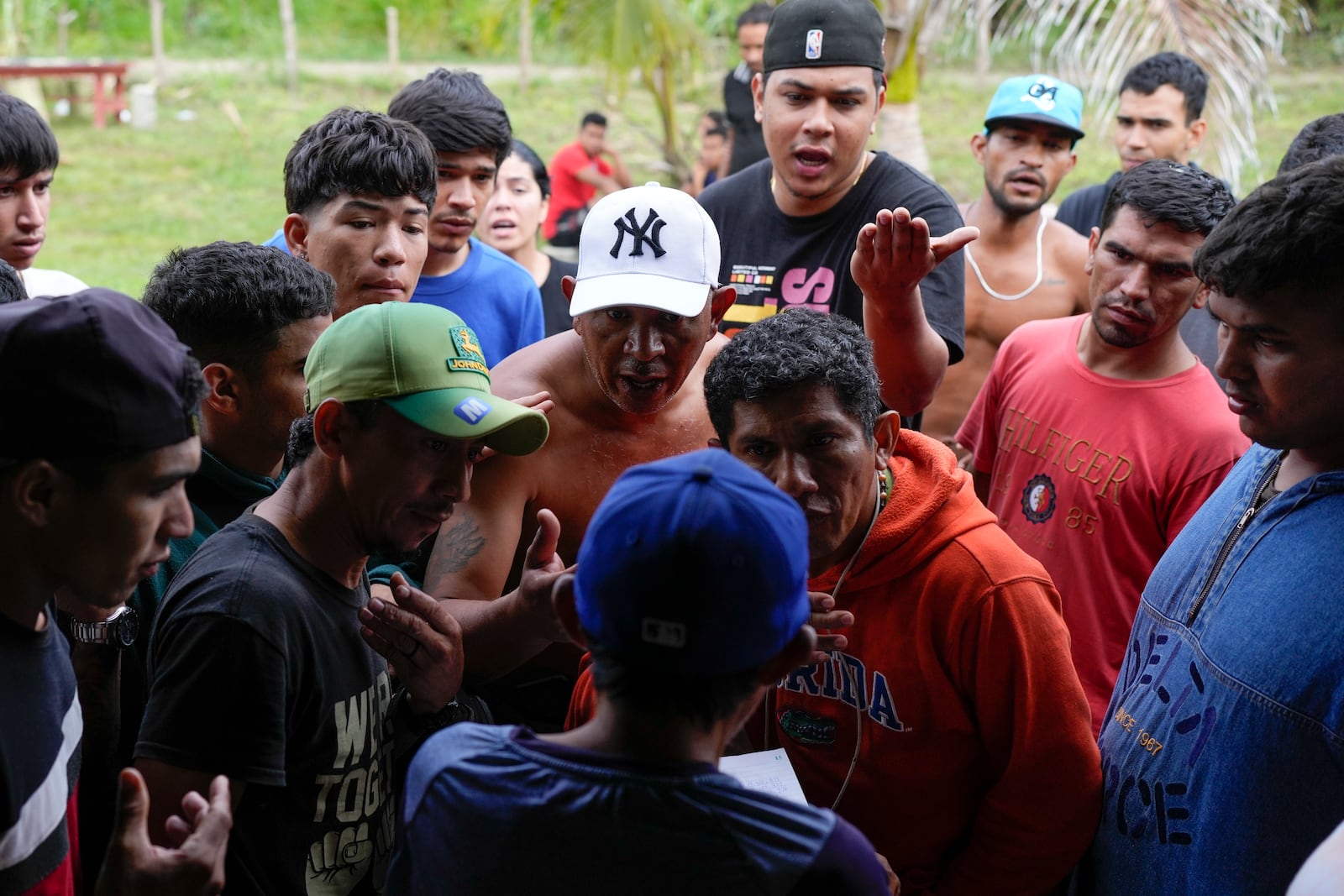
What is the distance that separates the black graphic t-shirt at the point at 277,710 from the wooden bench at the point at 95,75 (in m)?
17.5

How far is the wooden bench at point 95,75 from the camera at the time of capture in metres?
17.5

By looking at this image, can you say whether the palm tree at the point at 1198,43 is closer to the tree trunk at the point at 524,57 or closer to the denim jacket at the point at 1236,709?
the denim jacket at the point at 1236,709

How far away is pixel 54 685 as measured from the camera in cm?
209

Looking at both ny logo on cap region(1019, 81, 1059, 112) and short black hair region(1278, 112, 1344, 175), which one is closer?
short black hair region(1278, 112, 1344, 175)

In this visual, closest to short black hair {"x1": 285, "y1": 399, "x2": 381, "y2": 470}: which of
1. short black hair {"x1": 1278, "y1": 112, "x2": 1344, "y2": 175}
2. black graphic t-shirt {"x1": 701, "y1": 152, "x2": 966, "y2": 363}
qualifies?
black graphic t-shirt {"x1": 701, "y1": 152, "x2": 966, "y2": 363}

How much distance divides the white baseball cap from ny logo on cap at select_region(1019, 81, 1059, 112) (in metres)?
3.06

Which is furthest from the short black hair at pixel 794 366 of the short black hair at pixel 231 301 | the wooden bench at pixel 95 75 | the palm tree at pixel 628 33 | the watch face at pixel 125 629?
the wooden bench at pixel 95 75

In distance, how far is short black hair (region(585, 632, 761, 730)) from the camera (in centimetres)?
179

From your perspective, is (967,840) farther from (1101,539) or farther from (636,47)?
(636,47)

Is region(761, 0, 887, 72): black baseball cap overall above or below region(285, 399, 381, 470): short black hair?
above

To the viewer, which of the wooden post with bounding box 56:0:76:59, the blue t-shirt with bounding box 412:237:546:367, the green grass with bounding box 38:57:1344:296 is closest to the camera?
the blue t-shirt with bounding box 412:237:546:367

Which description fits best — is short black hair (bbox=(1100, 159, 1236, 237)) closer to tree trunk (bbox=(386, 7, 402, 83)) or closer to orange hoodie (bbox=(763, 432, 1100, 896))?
orange hoodie (bbox=(763, 432, 1100, 896))

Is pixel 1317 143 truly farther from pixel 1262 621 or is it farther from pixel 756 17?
pixel 756 17

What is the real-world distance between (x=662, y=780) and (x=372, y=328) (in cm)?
136
